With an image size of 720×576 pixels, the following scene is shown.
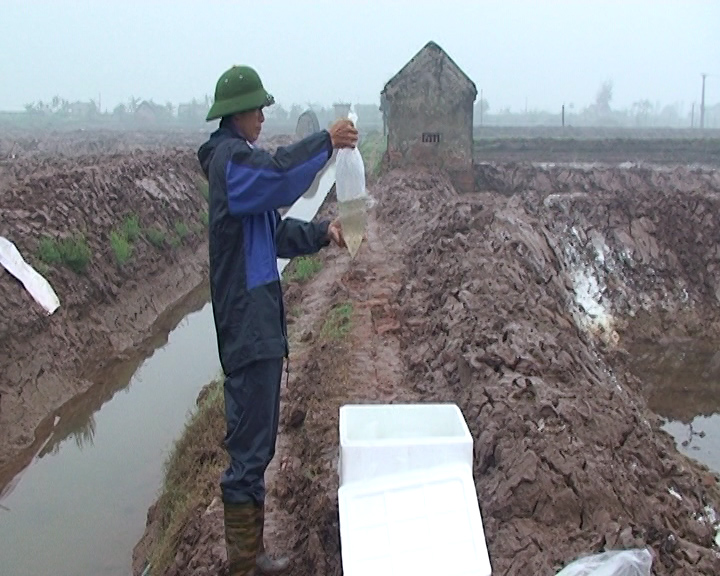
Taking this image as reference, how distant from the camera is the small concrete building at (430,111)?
19.2 m

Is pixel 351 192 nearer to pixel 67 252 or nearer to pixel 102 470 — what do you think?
pixel 102 470

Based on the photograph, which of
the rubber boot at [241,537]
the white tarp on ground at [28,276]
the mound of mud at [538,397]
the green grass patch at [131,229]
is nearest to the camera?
the rubber boot at [241,537]

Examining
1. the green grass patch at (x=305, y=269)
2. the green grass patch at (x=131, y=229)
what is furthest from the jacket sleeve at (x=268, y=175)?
the green grass patch at (x=131, y=229)

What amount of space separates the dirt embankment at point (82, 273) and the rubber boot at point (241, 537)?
4455 mm

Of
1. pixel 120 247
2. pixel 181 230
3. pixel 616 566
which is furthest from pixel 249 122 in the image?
pixel 181 230

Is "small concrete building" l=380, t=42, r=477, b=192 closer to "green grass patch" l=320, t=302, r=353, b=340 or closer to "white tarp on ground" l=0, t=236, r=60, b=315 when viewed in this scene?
"white tarp on ground" l=0, t=236, r=60, b=315

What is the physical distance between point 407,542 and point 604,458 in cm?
199

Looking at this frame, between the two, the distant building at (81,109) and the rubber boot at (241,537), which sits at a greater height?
the distant building at (81,109)

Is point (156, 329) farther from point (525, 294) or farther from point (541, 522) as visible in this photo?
point (541, 522)

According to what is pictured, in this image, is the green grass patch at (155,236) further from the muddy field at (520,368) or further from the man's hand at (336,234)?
the man's hand at (336,234)

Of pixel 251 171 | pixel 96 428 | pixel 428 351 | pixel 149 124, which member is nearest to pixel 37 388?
pixel 96 428

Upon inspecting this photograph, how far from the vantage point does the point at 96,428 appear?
327 inches

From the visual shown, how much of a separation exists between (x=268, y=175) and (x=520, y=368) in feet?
9.03

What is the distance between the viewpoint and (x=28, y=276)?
30.3 ft
